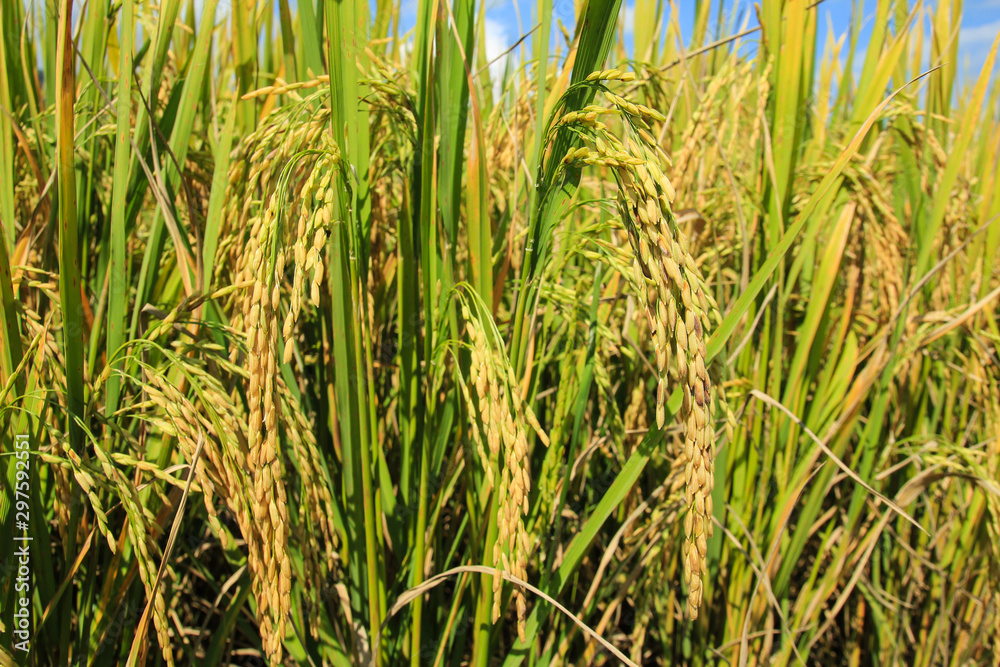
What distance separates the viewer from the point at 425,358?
1049mm

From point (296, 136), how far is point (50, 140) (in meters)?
0.68

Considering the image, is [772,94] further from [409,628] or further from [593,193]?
[409,628]

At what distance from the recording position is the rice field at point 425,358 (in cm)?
82

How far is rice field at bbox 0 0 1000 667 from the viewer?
82 centimetres
